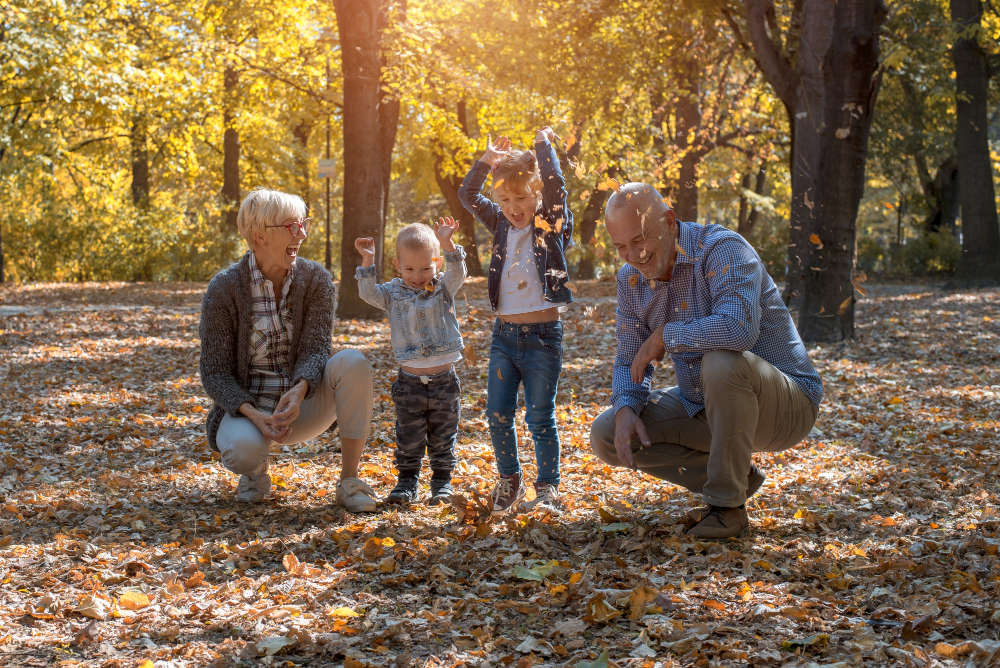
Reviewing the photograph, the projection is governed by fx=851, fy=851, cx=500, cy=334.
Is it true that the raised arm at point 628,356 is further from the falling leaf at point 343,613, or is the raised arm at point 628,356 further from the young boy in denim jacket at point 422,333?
the falling leaf at point 343,613

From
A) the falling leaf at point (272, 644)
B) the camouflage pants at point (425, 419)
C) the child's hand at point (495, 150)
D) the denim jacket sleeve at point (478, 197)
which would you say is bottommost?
the falling leaf at point (272, 644)

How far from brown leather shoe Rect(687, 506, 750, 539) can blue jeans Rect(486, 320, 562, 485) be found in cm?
89

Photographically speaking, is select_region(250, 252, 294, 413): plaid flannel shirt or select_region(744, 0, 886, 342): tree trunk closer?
select_region(250, 252, 294, 413): plaid flannel shirt

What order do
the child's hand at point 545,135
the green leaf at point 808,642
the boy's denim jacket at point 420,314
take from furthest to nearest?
the child's hand at point 545,135 < the boy's denim jacket at point 420,314 < the green leaf at point 808,642

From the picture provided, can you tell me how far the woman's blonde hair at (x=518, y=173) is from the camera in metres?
4.18

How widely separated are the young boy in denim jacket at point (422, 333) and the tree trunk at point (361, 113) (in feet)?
25.5

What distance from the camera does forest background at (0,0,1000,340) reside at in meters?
10.5

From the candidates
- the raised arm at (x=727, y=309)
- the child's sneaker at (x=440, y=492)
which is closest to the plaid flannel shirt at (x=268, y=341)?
the child's sneaker at (x=440, y=492)

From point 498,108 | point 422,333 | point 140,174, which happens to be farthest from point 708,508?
point 140,174

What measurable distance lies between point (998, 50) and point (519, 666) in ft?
61.8

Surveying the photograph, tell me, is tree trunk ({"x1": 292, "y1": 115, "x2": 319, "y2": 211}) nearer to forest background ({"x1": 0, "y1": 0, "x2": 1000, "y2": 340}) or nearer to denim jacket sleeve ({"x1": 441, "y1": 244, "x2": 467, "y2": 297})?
forest background ({"x1": 0, "y1": 0, "x2": 1000, "y2": 340})

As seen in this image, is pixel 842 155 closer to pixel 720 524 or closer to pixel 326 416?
pixel 720 524

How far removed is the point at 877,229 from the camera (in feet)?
185

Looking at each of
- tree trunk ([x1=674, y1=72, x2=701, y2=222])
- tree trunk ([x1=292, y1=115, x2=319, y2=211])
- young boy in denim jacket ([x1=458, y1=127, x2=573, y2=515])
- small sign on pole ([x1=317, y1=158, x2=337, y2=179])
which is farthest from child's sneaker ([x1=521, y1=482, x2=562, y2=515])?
tree trunk ([x1=292, y1=115, x2=319, y2=211])
